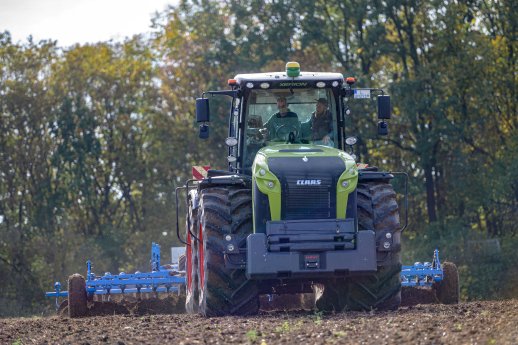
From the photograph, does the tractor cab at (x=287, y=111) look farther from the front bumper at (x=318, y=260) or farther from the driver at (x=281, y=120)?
the front bumper at (x=318, y=260)

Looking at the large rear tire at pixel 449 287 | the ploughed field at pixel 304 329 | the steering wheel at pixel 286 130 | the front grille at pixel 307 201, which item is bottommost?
the ploughed field at pixel 304 329

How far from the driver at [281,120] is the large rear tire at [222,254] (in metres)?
1.34

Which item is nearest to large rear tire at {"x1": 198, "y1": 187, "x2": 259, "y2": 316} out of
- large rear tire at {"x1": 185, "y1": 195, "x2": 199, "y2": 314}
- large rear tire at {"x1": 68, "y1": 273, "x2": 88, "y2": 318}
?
large rear tire at {"x1": 185, "y1": 195, "x2": 199, "y2": 314}

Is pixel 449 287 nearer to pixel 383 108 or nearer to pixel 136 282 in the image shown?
pixel 383 108

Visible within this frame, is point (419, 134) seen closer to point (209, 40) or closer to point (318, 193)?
point (209, 40)

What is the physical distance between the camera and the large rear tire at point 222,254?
15.0 metres

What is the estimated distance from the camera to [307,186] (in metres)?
14.9

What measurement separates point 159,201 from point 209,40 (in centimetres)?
593

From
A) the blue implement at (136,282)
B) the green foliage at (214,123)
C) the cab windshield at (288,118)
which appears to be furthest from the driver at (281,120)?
the green foliage at (214,123)

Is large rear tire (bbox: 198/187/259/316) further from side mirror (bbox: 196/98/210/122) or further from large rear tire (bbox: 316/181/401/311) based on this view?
side mirror (bbox: 196/98/210/122)

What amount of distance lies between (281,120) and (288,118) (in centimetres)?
9

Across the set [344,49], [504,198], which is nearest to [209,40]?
[344,49]

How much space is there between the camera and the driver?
16.4 meters

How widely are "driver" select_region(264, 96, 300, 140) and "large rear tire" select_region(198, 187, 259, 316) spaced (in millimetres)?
1335
